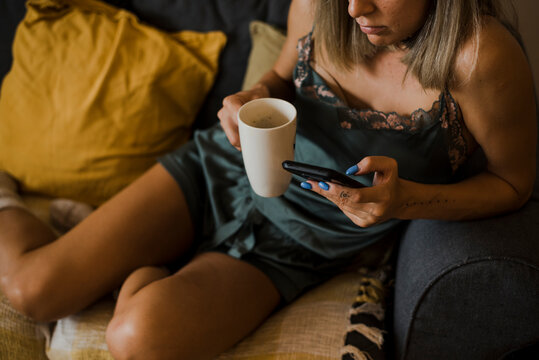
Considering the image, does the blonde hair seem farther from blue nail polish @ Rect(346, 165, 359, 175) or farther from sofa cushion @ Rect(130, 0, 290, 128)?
sofa cushion @ Rect(130, 0, 290, 128)

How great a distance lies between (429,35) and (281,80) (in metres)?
0.43

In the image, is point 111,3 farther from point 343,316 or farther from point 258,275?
point 343,316

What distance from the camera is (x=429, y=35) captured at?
2.45 ft

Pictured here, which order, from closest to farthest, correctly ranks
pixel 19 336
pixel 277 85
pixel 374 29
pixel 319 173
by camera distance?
pixel 319 173 < pixel 374 29 < pixel 19 336 < pixel 277 85

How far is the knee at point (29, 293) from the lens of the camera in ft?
3.08

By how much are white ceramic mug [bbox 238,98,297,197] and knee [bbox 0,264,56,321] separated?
1.83 feet

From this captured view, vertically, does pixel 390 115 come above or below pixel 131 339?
above

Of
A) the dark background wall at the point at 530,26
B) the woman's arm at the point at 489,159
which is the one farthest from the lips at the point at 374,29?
the dark background wall at the point at 530,26

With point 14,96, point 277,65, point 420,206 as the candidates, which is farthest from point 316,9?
point 14,96

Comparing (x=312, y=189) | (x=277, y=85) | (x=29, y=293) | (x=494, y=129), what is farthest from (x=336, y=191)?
(x=29, y=293)

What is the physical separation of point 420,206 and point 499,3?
393 mm

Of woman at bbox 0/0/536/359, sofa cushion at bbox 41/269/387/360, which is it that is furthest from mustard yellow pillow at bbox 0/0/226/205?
sofa cushion at bbox 41/269/387/360

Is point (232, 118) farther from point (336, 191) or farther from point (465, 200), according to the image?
point (465, 200)

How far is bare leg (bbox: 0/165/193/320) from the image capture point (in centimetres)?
95
